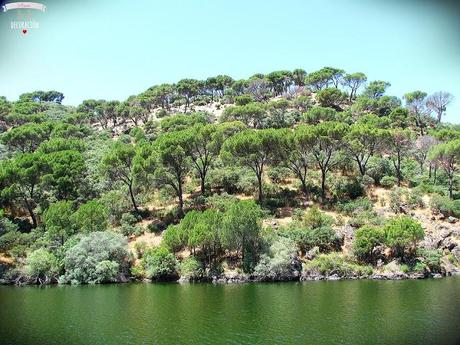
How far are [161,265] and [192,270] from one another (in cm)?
375

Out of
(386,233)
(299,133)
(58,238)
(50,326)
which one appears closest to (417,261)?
(386,233)

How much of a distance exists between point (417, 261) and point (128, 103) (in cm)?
10072

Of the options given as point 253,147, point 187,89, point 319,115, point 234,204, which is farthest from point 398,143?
point 187,89

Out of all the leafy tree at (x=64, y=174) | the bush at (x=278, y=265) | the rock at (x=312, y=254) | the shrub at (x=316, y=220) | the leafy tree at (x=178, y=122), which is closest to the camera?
the bush at (x=278, y=265)

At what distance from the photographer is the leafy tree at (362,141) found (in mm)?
68750

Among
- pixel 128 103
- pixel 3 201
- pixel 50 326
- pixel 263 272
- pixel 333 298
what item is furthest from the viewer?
pixel 128 103

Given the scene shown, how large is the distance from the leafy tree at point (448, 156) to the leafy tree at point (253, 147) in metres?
24.9

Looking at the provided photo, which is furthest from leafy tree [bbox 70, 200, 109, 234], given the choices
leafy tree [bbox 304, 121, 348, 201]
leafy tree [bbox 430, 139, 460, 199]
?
leafy tree [bbox 430, 139, 460, 199]

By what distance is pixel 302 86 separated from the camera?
13850cm

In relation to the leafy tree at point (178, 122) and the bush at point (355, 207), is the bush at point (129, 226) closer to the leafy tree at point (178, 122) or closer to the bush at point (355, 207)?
the bush at point (355, 207)

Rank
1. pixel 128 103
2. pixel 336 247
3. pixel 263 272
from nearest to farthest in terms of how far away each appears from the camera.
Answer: pixel 263 272
pixel 336 247
pixel 128 103

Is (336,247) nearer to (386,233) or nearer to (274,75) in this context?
(386,233)

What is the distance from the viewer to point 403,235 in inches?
1940

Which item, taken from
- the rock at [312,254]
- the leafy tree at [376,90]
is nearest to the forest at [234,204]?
the rock at [312,254]
